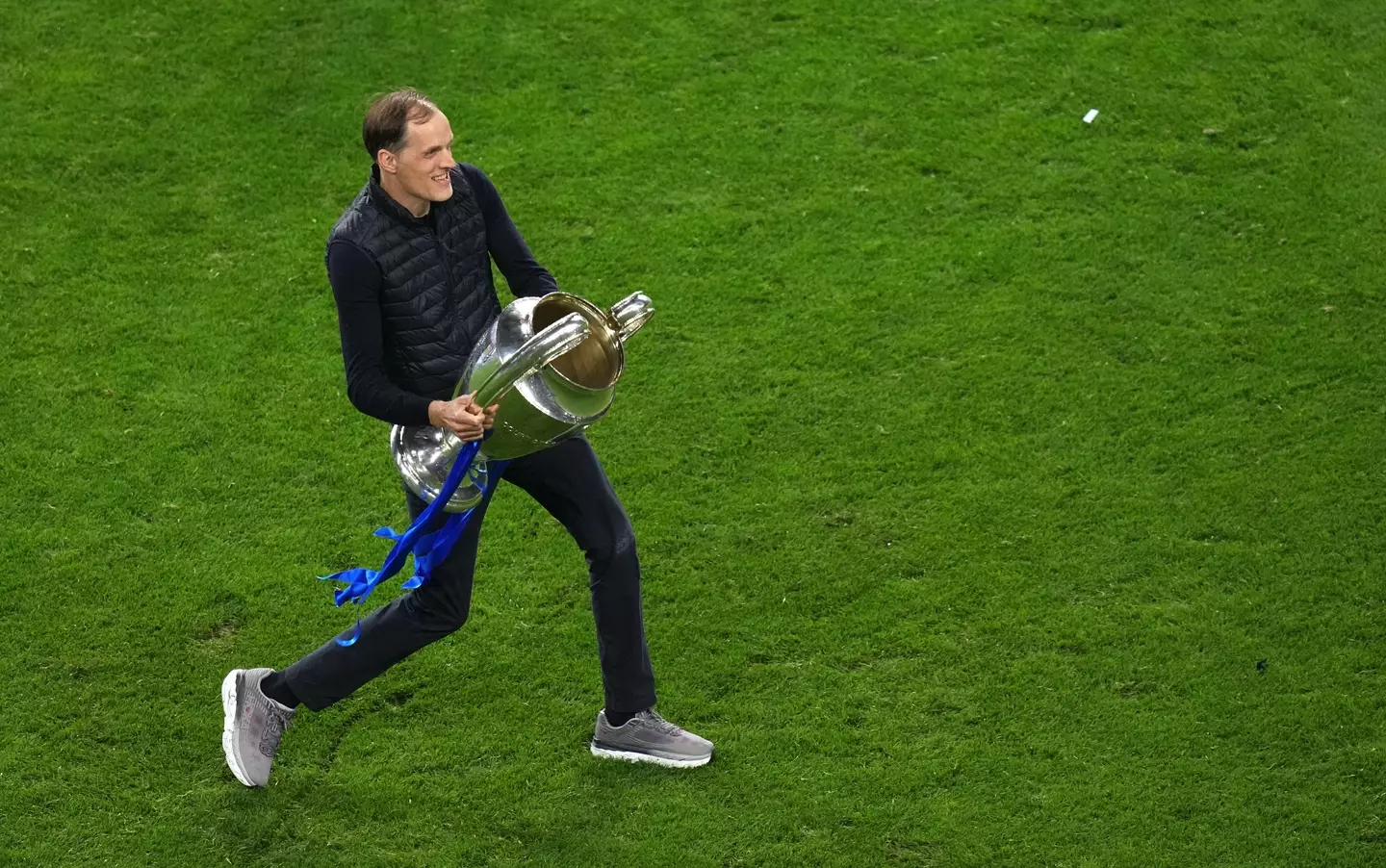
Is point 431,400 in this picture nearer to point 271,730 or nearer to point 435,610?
point 435,610

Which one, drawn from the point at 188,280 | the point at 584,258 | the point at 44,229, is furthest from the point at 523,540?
the point at 44,229

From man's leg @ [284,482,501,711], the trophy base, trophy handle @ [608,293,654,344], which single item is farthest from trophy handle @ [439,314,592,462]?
man's leg @ [284,482,501,711]

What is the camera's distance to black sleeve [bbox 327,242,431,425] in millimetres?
3789

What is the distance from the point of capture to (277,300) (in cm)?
591

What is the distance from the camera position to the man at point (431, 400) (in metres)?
3.79

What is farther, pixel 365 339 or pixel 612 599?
pixel 612 599

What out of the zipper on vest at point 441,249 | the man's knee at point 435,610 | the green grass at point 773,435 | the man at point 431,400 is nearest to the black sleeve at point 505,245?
the man at point 431,400

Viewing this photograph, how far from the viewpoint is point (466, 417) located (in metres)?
3.68

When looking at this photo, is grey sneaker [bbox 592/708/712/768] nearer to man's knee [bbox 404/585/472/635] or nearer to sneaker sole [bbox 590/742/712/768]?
sneaker sole [bbox 590/742/712/768]

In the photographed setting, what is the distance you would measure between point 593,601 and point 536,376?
2.60 feet

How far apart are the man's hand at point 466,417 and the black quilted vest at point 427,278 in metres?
0.24

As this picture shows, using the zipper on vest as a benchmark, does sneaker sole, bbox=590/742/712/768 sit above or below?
below

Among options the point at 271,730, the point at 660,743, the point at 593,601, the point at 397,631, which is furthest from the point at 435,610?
the point at 660,743

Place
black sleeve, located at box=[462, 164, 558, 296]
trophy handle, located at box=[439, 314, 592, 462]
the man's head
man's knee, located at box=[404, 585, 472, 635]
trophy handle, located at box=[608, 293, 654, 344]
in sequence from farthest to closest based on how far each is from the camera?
man's knee, located at box=[404, 585, 472, 635]
black sleeve, located at box=[462, 164, 558, 296]
trophy handle, located at box=[608, 293, 654, 344]
the man's head
trophy handle, located at box=[439, 314, 592, 462]
